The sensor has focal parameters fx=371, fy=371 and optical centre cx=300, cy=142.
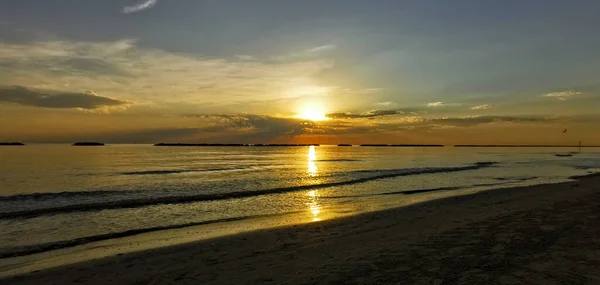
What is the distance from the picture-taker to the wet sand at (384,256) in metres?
8.52

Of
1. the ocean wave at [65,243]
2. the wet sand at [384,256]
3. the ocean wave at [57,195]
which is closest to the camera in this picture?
A: the wet sand at [384,256]

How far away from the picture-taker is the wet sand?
852cm

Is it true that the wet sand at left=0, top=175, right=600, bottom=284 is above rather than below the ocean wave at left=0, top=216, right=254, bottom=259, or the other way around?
above

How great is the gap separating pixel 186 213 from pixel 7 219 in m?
8.94

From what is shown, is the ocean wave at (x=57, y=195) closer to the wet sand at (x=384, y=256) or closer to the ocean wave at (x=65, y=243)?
the ocean wave at (x=65, y=243)

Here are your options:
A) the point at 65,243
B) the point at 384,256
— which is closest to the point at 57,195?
the point at 65,243

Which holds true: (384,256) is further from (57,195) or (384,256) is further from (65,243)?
(57,195)

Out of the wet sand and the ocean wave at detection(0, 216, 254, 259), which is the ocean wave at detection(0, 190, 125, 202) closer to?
the ocean wave at detection(0, 216, 254, 259)

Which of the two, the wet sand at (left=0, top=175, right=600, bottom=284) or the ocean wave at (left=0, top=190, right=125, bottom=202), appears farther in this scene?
the ocean wave at (left=0, top=190, right=125, bottom=202)

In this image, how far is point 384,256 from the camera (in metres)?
10.2

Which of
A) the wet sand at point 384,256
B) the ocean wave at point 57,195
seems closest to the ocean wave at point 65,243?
the wet sand at point 384,256

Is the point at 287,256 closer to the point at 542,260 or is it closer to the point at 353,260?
the point at 353,260

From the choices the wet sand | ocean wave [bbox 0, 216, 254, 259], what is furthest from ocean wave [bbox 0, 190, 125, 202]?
the wet sand

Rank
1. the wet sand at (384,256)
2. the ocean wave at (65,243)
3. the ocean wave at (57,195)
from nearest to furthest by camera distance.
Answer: the wet sand at (384,256), the ocean wave at (65,243), the ocean wave at (57,195)
